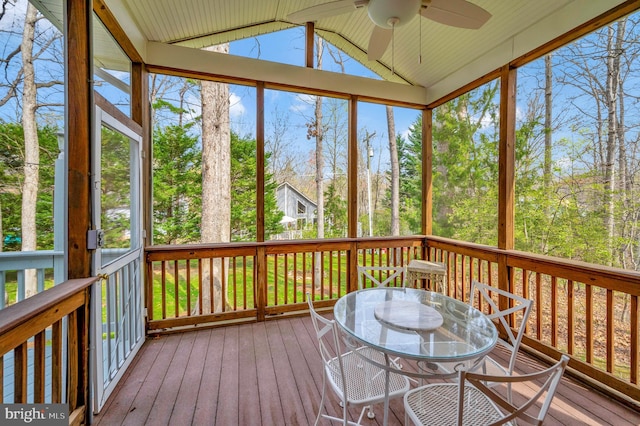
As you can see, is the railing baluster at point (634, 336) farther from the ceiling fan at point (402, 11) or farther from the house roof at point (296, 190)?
the house roof at point (296, 190)

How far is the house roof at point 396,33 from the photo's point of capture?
2584 mm

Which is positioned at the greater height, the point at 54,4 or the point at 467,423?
the point at 54,4

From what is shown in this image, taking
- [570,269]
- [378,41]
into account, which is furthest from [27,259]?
[570,269]

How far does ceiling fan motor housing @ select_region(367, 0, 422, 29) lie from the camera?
1684mm

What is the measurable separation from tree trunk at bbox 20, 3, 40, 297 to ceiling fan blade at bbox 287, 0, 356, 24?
61.8 inches

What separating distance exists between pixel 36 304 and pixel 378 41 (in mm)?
2844

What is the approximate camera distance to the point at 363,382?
1.61 m

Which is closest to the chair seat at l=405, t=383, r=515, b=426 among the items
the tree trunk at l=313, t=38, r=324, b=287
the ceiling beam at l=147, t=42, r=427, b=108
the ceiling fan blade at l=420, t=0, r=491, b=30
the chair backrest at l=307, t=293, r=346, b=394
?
the chair backrest at l=307, t=293, r=346, b=394

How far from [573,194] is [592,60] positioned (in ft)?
4.96

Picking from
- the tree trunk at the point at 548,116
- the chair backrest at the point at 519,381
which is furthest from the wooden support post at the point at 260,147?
the tree trunk at the point at 548,116

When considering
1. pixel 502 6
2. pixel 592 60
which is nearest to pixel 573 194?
pixel 592 60

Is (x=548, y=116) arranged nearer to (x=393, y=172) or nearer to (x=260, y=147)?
(x=393, y=172)

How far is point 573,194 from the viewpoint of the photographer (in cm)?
324

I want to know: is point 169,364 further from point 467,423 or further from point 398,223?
point 398,223
